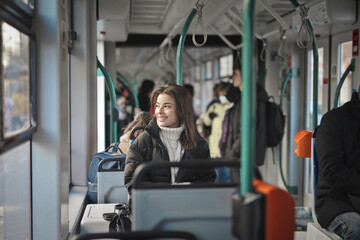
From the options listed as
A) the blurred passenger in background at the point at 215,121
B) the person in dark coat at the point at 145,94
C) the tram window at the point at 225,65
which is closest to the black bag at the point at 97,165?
the blurred passenger in background at the point at 215,121

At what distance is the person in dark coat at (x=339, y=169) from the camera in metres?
2.93

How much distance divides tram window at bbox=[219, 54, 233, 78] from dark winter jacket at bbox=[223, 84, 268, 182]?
4.25 metres

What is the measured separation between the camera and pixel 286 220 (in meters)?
1.55

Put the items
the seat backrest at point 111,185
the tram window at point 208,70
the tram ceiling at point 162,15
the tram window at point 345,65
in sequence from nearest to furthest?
the seat backrest at point 111,185 < the tram ceiling at point 162,15 < the tram window at point 345,65 < the tram window at point 208,70

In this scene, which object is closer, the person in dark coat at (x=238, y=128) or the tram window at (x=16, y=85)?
the tram window at (x=16, y=85)

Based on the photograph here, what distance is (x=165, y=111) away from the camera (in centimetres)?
301

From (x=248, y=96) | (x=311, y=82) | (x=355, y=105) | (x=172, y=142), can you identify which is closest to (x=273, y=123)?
(x=311, y=82)

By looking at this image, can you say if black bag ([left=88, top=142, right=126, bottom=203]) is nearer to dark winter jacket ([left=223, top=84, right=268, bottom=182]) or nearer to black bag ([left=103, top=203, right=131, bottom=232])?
black bag ([left=103, top=203, right=131, bottom=232])

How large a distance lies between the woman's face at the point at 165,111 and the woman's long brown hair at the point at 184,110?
0.09ft

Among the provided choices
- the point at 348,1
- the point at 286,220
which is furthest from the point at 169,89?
the point at 348,1

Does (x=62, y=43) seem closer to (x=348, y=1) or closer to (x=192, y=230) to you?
(x=192, y=230)

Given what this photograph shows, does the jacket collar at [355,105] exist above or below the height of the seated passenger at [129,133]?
above

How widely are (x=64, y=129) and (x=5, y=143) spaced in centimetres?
74

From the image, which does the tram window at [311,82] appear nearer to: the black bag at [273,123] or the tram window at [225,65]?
the black bag at [273,123]
